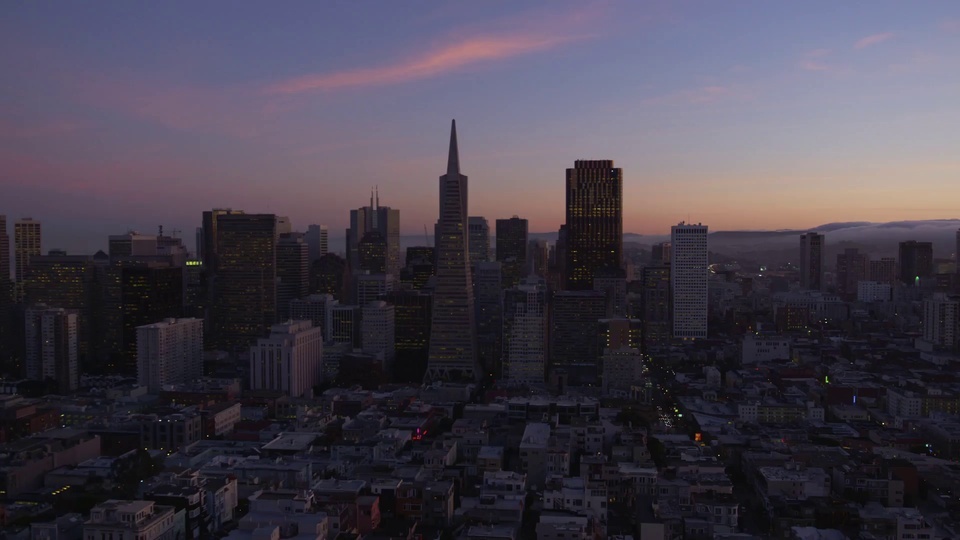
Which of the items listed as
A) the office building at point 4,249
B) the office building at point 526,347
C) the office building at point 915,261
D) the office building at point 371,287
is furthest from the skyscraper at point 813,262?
the office building at point 4,249

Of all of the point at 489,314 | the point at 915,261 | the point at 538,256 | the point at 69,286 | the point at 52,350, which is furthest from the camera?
the point at 538,256

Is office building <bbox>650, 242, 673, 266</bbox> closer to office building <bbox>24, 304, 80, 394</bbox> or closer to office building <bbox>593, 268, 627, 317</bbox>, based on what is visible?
office building <bbox>593, 268, 627, 317</bbox>

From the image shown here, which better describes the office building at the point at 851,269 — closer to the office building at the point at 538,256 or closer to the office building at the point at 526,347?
the office building at the point at 538,256

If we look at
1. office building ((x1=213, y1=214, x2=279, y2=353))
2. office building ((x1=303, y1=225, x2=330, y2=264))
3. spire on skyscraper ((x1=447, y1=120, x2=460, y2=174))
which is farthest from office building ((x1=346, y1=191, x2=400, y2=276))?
spire on skyscraper ((x1=447, y1=120, x2=460, y2=174))

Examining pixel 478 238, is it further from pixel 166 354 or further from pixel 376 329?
pixel 166 354

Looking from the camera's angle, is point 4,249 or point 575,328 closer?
point 575,328

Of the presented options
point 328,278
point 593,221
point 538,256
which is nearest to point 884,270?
point 538,256

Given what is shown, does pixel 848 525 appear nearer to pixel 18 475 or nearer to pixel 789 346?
pixel 18 475
